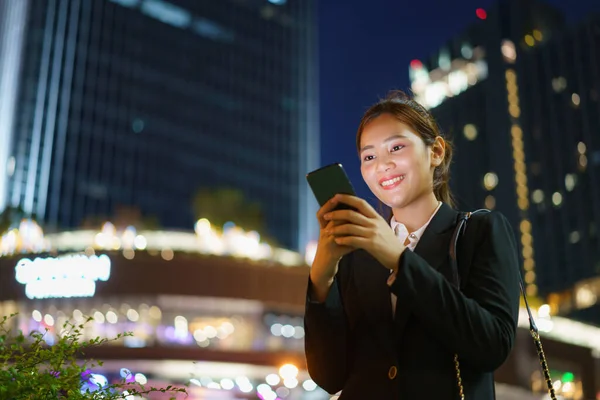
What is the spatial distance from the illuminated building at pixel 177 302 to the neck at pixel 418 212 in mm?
27642

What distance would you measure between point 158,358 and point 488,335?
28.0m

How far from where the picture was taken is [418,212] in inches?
89.6

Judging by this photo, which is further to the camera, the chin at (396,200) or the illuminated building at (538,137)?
the illuminated building at (538,137)

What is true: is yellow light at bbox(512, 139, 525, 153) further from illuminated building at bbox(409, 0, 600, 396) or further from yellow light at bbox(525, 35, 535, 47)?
yellow light at bbox(525, 35, 535, 47)

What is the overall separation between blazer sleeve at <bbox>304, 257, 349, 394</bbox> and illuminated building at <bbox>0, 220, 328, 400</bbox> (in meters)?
27.6

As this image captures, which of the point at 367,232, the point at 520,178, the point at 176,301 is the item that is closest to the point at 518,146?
the point at 520,178

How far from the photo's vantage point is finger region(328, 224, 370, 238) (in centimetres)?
186

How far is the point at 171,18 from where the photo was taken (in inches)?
3398

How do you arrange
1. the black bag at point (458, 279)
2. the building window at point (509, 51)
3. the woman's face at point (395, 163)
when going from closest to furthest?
the black bag at point (458, 279) < the woman's face at point (395, 163) < the building window at point (509, 51)

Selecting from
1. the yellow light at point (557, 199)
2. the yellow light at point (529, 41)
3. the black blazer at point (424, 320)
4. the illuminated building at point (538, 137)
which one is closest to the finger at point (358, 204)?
the black blazer at point (424, 320)

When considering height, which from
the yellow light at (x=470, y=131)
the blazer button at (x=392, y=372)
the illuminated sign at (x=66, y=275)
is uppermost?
the yellow light at (x=470, y=131)

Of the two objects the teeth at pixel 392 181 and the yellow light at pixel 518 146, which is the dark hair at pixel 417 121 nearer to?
the teeth at pixel 392 181

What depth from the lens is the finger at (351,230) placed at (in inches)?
73.1

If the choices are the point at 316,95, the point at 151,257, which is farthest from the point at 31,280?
the point at 316,95
